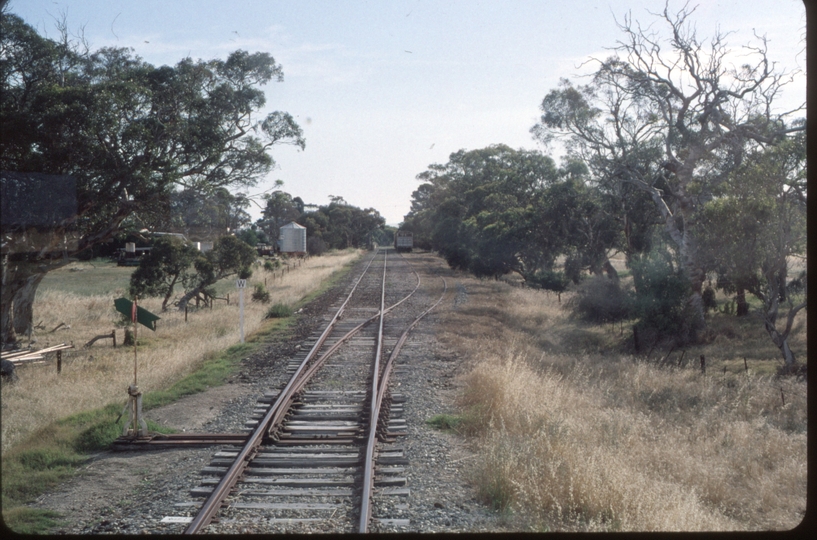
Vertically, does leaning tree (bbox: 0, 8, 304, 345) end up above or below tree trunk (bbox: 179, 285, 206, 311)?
above

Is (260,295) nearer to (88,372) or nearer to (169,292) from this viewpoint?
(169,292)

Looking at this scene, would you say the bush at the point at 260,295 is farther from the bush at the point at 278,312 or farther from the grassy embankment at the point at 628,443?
the grassy embankment at the point at 628,443

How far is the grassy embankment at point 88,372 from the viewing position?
20.4ft

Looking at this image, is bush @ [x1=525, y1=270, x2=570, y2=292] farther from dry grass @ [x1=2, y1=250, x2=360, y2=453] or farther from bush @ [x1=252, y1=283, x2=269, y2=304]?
dry grass @ [x1=2, y1=250, x2=360, y2=453]

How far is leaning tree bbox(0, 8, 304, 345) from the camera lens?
28.5ft

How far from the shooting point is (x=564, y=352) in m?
16.5

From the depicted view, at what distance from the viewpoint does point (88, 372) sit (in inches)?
395

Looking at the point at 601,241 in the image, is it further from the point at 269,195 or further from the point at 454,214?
the point at 269,195

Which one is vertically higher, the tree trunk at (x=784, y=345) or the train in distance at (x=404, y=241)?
the train in distance at (x=404, y=241)

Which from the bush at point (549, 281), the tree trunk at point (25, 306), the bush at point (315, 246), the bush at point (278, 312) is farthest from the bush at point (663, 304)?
the bush at point (315, 246)

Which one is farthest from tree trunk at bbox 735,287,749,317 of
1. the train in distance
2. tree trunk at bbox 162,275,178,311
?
the train in distance

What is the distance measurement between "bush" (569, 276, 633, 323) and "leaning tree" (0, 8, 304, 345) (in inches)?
544

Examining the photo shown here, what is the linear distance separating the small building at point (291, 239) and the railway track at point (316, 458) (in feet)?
34.4

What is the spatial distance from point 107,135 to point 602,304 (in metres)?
17.4
